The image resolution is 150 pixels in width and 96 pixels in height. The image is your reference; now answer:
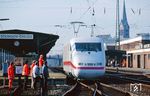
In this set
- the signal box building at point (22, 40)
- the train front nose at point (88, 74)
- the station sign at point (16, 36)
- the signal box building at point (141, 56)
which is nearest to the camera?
the train front nose at point (88, 74)

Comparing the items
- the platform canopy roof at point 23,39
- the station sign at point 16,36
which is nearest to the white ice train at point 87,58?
the station sign at point 16,36

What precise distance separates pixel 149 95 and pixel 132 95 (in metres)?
1.64

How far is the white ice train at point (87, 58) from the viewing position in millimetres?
30594

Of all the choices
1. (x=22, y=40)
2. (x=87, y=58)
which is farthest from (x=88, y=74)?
(x=22, y=40)

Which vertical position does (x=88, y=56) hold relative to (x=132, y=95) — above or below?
above

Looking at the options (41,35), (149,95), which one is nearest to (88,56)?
(149,95)

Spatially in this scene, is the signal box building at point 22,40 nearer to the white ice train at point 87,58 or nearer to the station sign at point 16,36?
the station sign at point 16,36

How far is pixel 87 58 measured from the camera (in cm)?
3100

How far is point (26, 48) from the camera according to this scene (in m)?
50.0

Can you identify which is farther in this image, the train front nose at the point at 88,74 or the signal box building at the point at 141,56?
the signal box building at the point at 141,56

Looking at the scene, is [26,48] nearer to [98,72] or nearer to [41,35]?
[41,35]

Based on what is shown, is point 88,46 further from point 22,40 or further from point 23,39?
point 22,40

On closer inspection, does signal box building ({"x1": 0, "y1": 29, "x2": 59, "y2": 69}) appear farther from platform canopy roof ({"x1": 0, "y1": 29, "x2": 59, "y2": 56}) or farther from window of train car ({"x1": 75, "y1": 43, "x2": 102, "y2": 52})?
window of train car ({"x1": 75, "y1": 43, "x2": 102, "y2": 52})

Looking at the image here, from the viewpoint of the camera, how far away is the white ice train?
3059 cm
